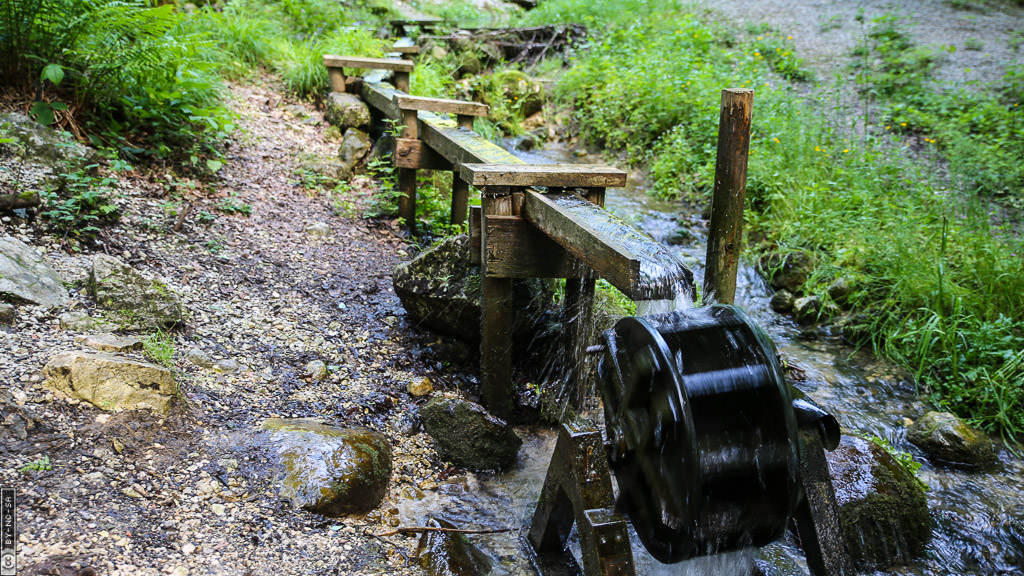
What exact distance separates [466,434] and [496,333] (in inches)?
26.9

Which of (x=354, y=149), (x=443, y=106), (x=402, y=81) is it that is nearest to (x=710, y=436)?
(x=443, y=106)

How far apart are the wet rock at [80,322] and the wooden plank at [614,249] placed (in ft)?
7.77

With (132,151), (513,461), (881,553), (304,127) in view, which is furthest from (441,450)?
(304,127)

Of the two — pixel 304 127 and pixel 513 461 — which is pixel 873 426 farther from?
pixel 304 127

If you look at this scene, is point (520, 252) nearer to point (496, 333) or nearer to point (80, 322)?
point (496, 333)

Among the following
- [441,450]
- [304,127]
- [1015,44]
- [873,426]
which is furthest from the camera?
[1015,44]

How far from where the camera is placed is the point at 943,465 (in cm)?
441

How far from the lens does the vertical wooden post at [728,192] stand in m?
3.64

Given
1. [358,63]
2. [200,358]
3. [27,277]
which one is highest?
[358,63]

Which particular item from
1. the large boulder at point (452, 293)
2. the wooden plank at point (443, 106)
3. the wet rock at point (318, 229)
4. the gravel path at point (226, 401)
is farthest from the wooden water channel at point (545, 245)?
the wet rock at point (318, 229)

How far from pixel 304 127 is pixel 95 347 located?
4.95 metres

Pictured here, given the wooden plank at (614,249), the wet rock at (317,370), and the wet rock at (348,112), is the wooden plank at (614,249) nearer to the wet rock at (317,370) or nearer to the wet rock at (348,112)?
the wet rock at (317,370)

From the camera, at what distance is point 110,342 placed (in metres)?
3.36

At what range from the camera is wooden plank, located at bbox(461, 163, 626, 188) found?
3.79 metres
